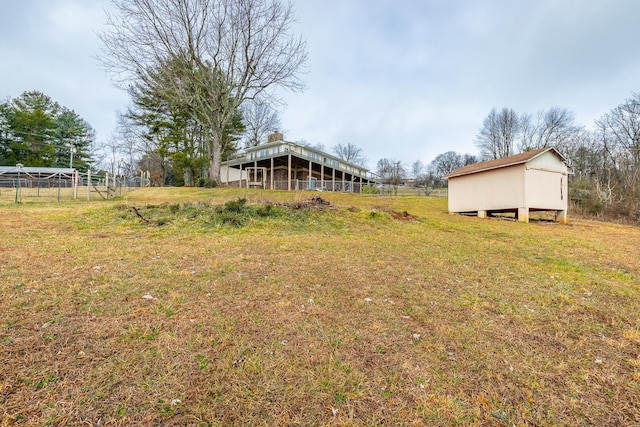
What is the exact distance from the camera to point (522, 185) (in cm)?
1137

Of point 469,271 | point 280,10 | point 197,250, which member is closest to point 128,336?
point 197,250

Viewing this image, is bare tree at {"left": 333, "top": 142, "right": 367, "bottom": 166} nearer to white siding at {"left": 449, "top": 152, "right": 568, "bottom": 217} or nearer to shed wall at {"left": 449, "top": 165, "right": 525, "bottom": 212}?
shed wall at {"left": 449, "top": 165, "right": 525, "bottom": 212}

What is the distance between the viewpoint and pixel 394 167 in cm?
5225

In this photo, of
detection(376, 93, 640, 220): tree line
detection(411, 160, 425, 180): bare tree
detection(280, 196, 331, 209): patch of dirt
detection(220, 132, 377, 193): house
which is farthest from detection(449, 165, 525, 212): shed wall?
detection(411, 160, 425, 180): bare tree

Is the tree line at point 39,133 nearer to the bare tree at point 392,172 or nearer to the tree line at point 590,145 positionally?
the bare tree at point 392,172

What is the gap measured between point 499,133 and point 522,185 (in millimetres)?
28166

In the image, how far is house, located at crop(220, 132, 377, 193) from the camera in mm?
23922

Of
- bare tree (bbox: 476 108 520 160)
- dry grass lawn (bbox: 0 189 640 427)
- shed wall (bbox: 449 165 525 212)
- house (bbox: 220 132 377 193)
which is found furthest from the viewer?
bare tree (bbox: 476 108 520 160)

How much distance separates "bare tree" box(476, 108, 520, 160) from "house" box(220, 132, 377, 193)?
18.9 m

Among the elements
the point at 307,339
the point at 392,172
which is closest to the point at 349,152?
the point at 392,172

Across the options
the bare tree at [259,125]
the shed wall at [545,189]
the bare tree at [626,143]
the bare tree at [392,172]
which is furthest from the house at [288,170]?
the bare tree at [626,143]

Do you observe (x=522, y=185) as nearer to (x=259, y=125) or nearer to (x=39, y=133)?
(x=259, y=125)

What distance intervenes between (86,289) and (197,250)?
189 cm

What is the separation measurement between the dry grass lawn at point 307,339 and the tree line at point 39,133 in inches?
1453
